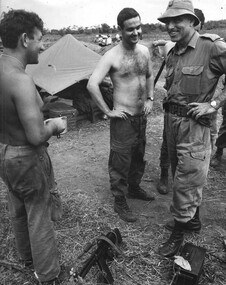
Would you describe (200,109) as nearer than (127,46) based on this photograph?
Yes

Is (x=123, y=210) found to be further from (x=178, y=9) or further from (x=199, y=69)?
(x=178, y=9)

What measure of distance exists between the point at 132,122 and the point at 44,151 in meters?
1.41

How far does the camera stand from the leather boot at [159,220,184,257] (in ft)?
10.1

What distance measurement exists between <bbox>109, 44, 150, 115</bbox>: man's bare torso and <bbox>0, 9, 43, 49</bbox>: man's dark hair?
1401 mm

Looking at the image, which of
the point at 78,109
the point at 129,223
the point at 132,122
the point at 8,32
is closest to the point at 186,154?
the point at 132,122

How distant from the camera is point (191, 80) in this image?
9.22 ft

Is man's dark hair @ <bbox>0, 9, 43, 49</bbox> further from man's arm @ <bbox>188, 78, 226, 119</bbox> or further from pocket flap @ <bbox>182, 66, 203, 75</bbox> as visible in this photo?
man's arm @ <bbox>188, 78, 226, 119</bbox>

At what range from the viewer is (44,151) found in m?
2.48

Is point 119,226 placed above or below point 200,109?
below

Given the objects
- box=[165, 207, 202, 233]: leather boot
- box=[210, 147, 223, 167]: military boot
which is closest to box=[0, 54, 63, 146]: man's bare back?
box=[165, 207, 202, 233]: leather boot

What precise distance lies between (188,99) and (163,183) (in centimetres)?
189

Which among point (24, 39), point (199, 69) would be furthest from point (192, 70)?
point (24, 39)

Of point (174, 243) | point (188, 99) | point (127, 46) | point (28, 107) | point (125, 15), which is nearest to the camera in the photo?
point (28, 107)

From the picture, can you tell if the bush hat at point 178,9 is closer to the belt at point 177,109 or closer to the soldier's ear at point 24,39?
the belt at point 177,109
